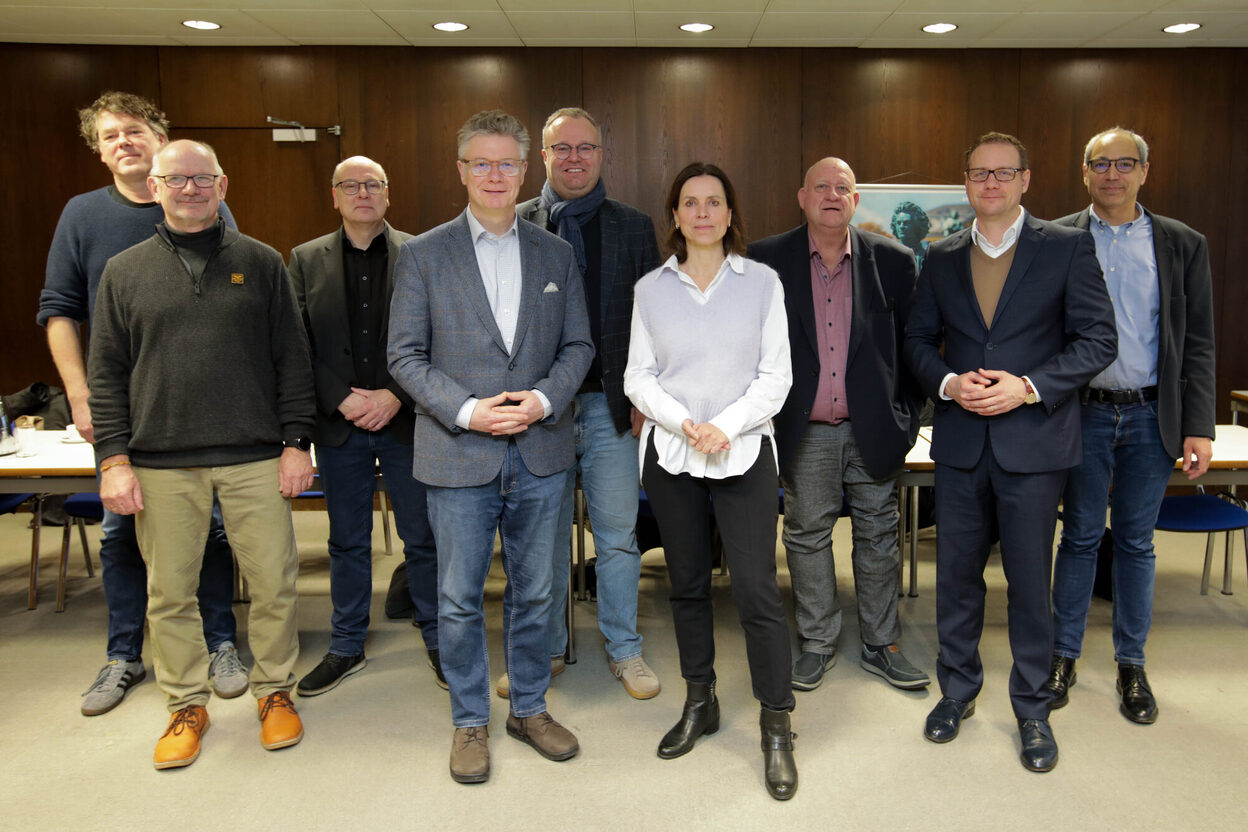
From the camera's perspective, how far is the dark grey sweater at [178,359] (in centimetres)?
263

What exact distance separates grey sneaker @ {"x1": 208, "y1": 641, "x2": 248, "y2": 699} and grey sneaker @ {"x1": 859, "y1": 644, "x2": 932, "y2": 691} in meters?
2.23

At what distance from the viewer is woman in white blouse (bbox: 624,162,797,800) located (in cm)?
255

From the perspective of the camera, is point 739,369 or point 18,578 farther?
point 18,578

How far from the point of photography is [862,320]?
3.04 metres

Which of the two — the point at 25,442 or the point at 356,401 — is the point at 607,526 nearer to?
the point at 356,401

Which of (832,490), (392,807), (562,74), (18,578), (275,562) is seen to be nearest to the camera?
(392,807)

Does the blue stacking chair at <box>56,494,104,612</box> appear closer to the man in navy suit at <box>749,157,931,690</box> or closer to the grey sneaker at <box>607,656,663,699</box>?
the grey sneaker at <box>607,656,663,699</box>

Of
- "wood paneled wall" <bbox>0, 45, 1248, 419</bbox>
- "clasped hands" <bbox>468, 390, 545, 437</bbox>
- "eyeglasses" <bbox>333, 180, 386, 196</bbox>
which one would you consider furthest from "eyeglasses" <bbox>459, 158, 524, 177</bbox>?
"wood paneled wall" <bbox>0, 45, 1248, 419</bbox>

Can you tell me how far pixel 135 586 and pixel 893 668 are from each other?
2.70m

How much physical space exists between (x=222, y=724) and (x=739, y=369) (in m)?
2.04

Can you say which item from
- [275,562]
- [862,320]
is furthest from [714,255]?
[275,562]

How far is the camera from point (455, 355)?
2.56 meters

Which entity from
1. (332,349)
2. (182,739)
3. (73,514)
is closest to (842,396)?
(332,349)

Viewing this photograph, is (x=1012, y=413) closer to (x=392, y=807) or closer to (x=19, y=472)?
(x=392, y=807)
